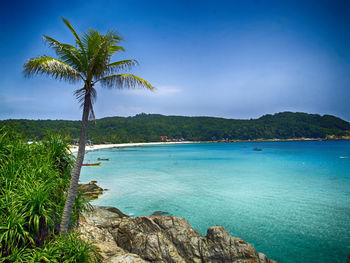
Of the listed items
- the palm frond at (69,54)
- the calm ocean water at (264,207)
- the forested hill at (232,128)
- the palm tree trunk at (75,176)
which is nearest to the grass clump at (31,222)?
the palm tree trunk at (75,176)

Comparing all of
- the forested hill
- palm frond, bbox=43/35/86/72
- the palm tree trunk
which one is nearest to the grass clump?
the palm tree trunk

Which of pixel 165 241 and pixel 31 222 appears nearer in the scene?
pixel 31 222

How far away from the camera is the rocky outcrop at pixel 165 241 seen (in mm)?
6258

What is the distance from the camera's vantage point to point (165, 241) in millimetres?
6555

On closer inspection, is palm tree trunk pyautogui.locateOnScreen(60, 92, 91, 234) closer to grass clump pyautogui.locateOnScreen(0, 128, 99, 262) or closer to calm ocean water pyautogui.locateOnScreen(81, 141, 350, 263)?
grass clump pyautogui.locateOnScreen(0, 128, 99, 262)

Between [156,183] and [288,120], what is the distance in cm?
15939

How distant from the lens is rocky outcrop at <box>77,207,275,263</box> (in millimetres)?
6258

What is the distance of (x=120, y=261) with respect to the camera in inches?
197

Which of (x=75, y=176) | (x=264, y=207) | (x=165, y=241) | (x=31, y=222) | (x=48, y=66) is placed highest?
(x=48, y=66)

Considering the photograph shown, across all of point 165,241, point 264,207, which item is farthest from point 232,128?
point 165,241

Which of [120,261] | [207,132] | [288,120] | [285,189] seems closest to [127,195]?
[120,261]

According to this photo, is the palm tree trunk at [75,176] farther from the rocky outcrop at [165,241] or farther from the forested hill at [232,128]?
the forested hill at [232,128]

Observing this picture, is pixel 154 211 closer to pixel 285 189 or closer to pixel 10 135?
pixel 10 135

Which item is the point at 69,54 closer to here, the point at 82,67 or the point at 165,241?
the point at 82,67
